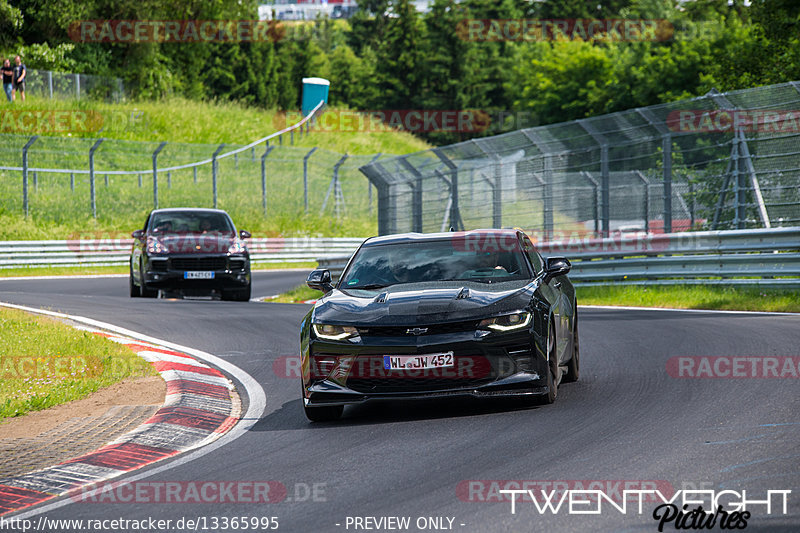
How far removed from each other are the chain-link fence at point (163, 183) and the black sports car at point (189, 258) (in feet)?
42.1

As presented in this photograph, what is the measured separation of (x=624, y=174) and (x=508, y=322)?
1504 centimetres

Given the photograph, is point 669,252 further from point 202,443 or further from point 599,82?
point 599,82

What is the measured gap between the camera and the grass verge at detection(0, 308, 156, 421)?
913 centimetres

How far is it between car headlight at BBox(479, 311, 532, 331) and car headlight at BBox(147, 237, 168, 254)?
1273 cm

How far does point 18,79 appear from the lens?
43.4 metres

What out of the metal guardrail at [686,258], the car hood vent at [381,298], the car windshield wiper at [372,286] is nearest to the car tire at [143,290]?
the metal guardrail at [686,258]

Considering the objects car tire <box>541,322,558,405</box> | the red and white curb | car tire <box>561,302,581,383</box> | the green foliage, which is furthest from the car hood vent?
the green foliage

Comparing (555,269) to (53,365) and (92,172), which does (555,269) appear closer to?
(53,365)

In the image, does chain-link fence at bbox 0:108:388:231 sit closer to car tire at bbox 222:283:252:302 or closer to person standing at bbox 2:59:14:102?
person standing at bbox 2:59:14:102

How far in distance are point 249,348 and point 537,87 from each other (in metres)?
61.6

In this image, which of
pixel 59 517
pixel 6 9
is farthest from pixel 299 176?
pixel 59 517

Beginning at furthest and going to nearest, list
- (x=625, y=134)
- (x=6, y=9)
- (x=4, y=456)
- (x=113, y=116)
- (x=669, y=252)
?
(x=113, y=116) < (x=6, y=9) < (x=625, y=134) < (x=669, y=252) < (x=4, y=456)

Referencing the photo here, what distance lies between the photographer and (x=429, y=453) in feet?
21.5

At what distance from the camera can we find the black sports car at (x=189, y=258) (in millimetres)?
19469
